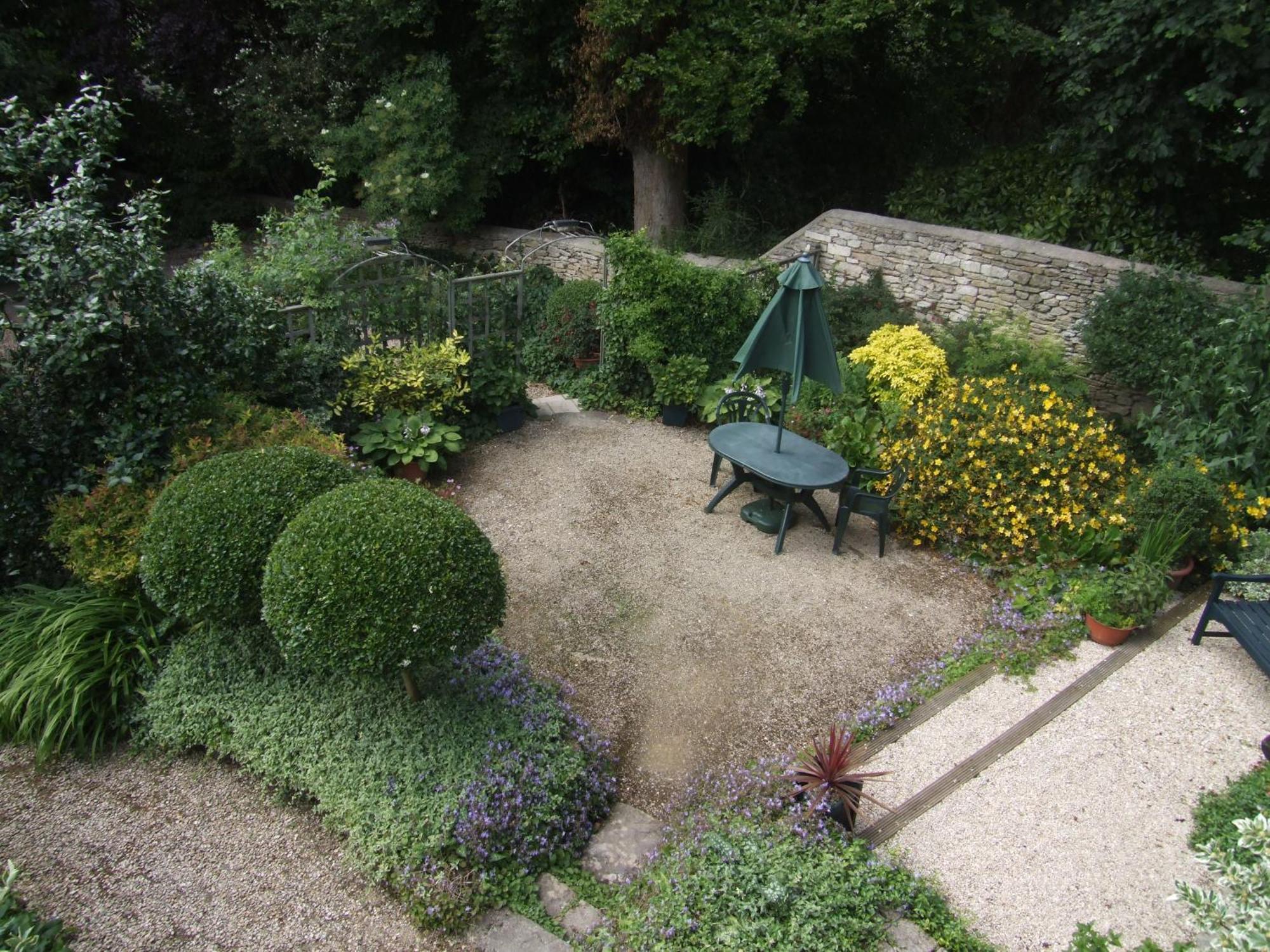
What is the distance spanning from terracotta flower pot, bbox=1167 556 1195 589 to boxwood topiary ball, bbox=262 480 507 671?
4555mm

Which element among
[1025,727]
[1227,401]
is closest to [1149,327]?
[1227,401]

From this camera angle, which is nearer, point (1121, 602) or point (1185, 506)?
point (1121, 602)

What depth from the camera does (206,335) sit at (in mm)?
5598

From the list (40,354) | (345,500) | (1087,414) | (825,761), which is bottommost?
(825,761)

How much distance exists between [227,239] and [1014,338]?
290 inches

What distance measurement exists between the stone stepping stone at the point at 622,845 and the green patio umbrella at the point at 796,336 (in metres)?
3.12

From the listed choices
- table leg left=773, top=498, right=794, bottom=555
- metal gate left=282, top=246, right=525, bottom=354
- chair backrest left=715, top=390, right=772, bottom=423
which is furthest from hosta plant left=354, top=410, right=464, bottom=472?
table leg left=773, top=498, right=794, bottom=555

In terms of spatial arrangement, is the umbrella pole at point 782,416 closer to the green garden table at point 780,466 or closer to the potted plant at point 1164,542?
the green garden table at point 780,466

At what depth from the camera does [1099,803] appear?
4.09m

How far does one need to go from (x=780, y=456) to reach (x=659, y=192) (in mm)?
6082

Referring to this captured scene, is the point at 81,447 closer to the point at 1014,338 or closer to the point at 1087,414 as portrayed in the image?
the point at 1087,414

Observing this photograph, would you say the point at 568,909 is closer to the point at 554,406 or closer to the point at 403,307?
the point at 403,307

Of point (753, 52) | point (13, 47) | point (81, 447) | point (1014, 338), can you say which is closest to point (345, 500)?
point (81, 447)

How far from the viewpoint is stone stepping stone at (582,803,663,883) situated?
3.78 metres
